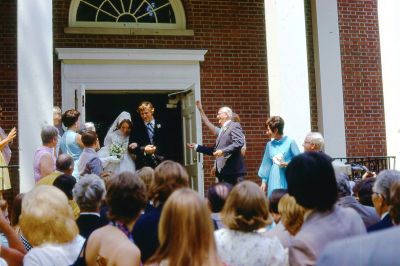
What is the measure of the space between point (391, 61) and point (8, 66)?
20.4 feet

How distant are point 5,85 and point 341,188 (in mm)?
7042

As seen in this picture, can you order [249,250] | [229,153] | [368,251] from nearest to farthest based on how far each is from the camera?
1. [368,251]
2. [249,250]
3. [229,153]

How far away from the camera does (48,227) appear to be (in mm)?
3326

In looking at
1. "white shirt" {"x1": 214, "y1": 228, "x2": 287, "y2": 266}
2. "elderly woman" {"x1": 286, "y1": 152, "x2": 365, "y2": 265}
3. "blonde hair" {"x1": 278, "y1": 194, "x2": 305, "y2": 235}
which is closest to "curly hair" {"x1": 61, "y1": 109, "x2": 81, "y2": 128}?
"blonde hair" {"x1": 278, "y1": 194, "x2": 305, "y2": 235}

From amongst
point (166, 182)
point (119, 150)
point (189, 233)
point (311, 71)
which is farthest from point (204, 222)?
point (311, 71)

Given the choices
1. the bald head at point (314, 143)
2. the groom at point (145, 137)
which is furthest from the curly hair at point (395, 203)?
the groom at point (145, 137)

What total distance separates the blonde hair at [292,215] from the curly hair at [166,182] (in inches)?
30.0

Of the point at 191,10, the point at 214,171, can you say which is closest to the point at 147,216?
the point at 214,171

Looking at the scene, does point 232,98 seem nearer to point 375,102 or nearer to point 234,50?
point 234,50

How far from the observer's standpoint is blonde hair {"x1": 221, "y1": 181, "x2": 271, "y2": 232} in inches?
123

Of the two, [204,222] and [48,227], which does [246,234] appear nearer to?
[204,222]

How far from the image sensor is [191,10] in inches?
434

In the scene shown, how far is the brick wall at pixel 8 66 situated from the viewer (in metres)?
9.97

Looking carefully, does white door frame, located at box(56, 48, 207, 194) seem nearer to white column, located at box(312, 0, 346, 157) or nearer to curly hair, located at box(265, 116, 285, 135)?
white column, located at box(312, 0, 346, 157)
